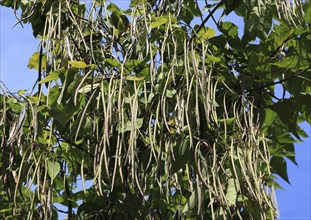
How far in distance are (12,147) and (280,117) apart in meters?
0.61

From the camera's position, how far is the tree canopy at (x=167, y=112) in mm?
1475

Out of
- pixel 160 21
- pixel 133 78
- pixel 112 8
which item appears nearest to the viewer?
pixel 133 78

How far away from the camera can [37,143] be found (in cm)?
166

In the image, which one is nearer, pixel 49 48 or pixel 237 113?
pixel 237 113

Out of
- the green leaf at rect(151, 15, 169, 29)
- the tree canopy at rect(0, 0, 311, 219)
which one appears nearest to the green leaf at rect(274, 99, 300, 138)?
the tree canopy at rect(0, 0, 311, 219)

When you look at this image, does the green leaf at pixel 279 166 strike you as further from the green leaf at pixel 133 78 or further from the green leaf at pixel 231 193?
the green leaf at pixel 133 78

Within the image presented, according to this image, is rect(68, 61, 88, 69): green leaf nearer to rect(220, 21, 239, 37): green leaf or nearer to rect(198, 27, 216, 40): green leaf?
rect(198, 27, 216, 40): green leaf

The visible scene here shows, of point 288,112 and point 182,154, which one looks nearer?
Result: point 182,154

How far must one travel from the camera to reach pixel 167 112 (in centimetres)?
165

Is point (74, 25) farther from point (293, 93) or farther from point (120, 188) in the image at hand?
point (293, 93)

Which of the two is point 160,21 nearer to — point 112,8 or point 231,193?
point 112,8

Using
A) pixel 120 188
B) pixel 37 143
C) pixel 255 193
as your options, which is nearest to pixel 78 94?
pixel 37 143

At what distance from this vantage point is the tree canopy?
1.47 metres

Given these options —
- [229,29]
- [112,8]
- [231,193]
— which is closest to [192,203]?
[231,193]
